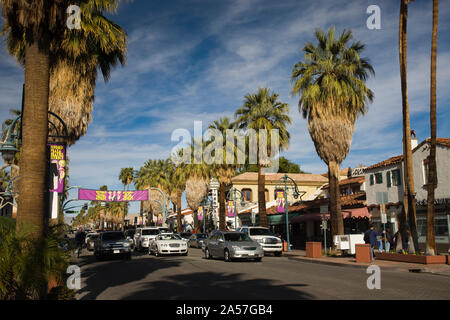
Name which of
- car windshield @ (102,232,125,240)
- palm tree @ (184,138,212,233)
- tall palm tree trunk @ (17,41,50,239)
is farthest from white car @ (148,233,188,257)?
palm tree @ (184,138,212,233)

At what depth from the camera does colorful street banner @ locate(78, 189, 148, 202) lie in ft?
128

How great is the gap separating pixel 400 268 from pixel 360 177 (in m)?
24.4

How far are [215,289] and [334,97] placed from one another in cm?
1729

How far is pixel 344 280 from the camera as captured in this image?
1307 centimetres

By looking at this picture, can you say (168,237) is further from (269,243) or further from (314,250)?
(314,250)

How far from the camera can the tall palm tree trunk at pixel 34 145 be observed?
8.49 meters

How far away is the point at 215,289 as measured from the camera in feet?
36.4

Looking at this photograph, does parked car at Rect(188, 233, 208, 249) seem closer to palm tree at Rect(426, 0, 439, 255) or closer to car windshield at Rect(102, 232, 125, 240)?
car windshield at Rect(102, 232, 125, 240)

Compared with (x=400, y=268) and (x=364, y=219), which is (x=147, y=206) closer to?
(x=364, y=219)

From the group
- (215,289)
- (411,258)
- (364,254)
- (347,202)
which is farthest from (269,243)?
(215,289)

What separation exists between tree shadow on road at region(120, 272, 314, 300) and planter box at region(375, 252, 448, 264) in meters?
8.55

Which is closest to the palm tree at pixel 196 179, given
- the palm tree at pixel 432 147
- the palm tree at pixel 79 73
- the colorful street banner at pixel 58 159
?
the palm tree at pixel 79 73

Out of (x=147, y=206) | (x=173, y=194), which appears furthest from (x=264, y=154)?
(x=147, y=206)

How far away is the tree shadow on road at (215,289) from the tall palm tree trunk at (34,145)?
10.1 ft
